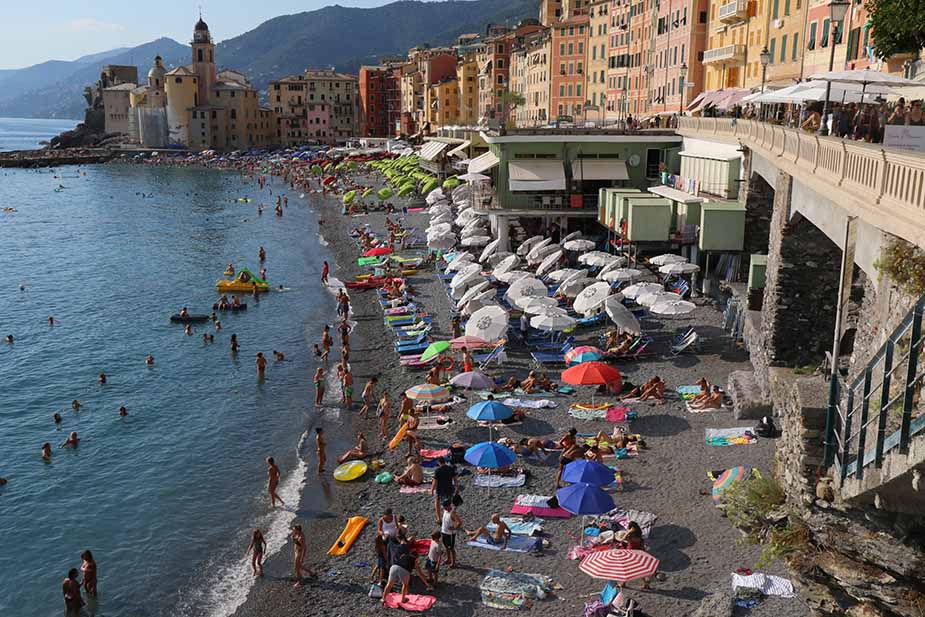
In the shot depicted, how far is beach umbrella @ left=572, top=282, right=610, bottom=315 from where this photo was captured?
27.7 metres

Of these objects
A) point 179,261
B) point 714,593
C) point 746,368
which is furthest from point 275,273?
point 714,593

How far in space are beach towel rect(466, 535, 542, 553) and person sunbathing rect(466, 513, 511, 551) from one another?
0.16 ft

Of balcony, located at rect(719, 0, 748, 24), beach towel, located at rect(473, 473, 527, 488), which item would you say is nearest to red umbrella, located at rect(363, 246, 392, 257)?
balcony, located at rect(719, 0, 748, 24)

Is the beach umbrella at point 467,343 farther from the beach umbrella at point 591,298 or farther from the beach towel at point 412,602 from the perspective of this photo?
the beach towel at point 412,602

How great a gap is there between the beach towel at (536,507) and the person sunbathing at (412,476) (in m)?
2.78

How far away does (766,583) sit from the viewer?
42.9 feet

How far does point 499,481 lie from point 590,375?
4.62 metres

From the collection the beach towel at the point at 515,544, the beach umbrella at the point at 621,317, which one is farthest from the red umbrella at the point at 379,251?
the beach towel at the point at 515,544

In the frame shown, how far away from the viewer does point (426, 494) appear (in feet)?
61.9

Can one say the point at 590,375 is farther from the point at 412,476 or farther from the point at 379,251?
the point at 379,251

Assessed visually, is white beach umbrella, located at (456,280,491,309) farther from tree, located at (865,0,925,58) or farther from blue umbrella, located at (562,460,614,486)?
tree, located at (865,0,925,58)

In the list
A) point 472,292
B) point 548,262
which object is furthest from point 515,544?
point 548,262

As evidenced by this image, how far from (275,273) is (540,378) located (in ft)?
94.3

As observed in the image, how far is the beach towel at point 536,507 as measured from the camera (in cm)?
1703
